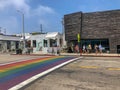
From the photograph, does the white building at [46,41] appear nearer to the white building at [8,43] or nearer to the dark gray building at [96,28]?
the dark gray building at [96,28]

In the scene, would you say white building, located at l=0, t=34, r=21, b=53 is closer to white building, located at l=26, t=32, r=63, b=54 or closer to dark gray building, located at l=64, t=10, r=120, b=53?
white building, located at l=26, t=32, r=63, b=54

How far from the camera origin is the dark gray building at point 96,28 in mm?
41125

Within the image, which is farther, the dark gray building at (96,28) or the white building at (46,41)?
the white building at (46,41)

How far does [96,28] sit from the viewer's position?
141 feet

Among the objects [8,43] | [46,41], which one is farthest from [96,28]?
[8,43]

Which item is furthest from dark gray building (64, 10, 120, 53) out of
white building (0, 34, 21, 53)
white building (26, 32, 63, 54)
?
white building (0, 34, 21, 53)

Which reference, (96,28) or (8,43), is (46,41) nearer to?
(96,28)

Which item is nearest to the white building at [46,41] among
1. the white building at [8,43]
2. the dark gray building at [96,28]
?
the dark gray building at [96,28]

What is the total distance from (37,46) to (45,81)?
46103mm

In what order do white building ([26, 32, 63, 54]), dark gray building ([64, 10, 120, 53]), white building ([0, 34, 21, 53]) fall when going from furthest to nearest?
white building ([0, 34, 21, 53]) → white building ([26, 32, 63, 54]) → dark gray building ([64, 10, 120, 53])

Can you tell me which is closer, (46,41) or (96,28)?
(96,28)

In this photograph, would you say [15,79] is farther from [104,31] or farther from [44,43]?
[44,43]

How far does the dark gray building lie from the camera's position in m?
41.1

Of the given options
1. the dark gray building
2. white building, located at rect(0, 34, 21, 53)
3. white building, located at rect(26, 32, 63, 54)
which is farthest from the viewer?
white building, located at rect(0, 34, 21, 53)
